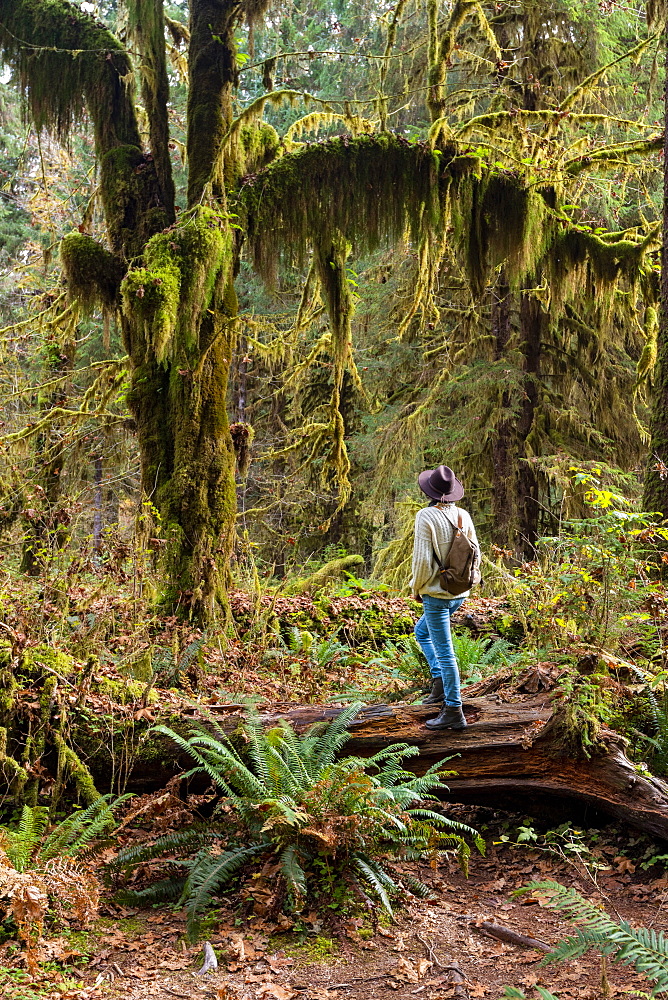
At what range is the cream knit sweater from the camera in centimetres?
525

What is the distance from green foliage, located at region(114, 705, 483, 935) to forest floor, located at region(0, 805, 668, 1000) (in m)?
0.17

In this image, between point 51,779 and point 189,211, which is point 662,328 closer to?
point 189,211

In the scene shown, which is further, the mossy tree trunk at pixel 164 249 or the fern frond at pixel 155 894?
the mossy tree trunk at pixel 164 249

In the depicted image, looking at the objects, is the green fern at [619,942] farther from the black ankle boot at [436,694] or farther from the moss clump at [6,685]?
the moss clump at [6,685]

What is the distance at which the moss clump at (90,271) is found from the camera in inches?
326

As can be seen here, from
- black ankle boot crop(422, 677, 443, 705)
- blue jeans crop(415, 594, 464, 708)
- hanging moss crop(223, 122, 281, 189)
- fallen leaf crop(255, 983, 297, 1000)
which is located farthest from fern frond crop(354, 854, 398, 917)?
hanging moss crop(223, 122, 281, 189)

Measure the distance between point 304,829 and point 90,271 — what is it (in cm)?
653

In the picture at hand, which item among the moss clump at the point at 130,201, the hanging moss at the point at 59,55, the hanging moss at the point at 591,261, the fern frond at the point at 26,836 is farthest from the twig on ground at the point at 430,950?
the hanging moss at the point at 59,55

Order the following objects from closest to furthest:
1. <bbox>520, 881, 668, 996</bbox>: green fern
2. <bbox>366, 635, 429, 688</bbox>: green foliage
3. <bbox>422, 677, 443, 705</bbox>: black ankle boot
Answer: <bbox>520, 881, 668, 996</bbox>: green fern, <bbox>422, 677, 443, 705</bbox>: black ankle boot, <bbox>366, 635, 429, 688</bbox>: green foliage

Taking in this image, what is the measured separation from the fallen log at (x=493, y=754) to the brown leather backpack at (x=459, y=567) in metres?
0.89

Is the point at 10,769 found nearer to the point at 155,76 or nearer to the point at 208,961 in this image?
the point at 208,961

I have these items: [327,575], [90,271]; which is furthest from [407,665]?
[90,271]

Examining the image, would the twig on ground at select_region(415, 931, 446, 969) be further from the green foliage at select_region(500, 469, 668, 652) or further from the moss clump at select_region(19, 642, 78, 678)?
the moss clump at select_region(19, 642, 78, 678)

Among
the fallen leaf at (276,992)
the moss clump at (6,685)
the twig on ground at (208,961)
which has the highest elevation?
the moss clump at (6,685)
